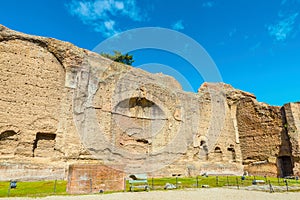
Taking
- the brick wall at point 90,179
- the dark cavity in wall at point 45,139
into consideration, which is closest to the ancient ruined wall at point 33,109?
the dark cavity in wall at point 45,139

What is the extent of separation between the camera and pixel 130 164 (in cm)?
1764

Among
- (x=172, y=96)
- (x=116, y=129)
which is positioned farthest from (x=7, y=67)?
(x=172, y=96)

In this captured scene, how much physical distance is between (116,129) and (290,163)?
1484 centimetres

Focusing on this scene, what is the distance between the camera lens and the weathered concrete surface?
14.3 m

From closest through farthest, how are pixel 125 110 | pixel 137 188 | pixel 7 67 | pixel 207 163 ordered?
pixel 137 188 → pixel 7 67 → pixel 125 110 → pixel 207 163

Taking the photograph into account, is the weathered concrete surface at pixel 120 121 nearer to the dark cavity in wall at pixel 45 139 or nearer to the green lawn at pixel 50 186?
the dark cavity in wall at pixel 45 139

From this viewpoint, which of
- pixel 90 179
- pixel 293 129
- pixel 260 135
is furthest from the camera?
pixel 260 135

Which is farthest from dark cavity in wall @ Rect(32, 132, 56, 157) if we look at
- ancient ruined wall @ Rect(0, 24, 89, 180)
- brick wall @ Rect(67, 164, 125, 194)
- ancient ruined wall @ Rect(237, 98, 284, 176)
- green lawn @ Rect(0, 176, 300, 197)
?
ancient ruined wall @ Rect(237, 98, 284, 176)

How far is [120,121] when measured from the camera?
720 inches

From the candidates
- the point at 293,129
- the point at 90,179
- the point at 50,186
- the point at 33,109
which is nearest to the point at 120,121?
the point at 33,109

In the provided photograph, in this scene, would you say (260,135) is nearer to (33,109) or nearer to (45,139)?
(45,139)

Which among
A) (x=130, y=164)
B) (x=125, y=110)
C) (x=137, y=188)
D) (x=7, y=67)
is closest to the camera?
(x=137, y=188)

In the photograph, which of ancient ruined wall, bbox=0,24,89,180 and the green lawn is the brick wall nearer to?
the green lawn

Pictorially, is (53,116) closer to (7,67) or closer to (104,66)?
(7,67)
